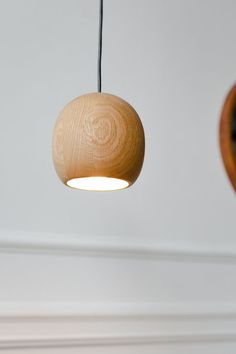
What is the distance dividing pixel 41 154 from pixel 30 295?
45 cm

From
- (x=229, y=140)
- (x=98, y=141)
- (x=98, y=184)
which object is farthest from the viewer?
Answer: (x=98, y=184)

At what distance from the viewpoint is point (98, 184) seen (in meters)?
1.22

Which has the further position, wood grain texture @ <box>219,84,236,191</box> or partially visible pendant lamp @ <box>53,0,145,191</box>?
partially visible pendant lamp @ <box>53,0,145,191</box>

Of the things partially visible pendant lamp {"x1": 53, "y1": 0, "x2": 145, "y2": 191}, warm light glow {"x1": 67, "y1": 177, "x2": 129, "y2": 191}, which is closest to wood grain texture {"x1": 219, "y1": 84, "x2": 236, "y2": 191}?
partially visible pendant lamp {"x1": 53, "y1": 0, "x2": 145, "y2": 191}

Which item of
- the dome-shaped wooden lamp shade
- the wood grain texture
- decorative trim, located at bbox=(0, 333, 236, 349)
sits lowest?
the wood grain texture

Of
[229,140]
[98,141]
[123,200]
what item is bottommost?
[229,140]

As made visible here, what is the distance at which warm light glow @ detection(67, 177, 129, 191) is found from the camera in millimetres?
1185

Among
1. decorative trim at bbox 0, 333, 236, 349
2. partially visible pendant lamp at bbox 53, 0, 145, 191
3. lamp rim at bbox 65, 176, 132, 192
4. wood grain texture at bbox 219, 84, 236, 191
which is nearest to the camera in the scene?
wood grain texture at bbox 219, 84, 236, 191

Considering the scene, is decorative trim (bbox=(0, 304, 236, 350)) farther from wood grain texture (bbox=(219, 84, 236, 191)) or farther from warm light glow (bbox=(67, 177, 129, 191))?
wood grain texture (bbox=(219, 84, 236, 191))

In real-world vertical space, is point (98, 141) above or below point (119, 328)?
above

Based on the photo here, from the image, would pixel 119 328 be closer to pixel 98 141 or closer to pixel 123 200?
pixel 123 200

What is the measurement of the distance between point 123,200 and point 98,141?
0.85m

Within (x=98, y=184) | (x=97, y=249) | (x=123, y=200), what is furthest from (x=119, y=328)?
(x=98, y=184)

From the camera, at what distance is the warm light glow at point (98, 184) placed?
1.18m
